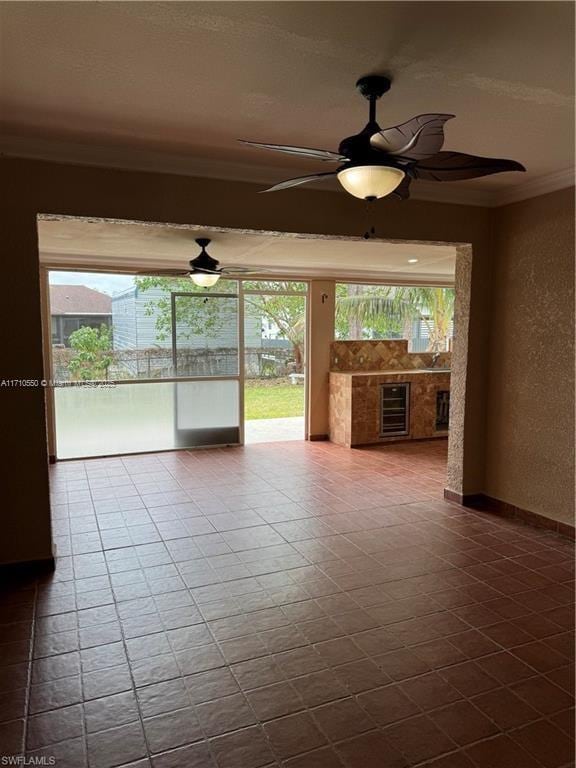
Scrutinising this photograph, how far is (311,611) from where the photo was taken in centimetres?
269

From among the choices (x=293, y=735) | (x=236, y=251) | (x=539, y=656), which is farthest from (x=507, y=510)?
(x=236, y=251)

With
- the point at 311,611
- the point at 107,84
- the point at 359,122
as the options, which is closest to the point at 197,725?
the point at 311,611

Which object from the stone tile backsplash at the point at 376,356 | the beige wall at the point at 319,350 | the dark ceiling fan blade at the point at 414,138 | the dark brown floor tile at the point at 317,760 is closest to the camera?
the dark ceiling fan blade at the point at 414,138

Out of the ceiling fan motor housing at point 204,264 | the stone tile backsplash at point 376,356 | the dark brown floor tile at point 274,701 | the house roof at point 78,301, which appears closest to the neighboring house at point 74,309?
the house roof at point 78,301

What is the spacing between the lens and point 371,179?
1912mm

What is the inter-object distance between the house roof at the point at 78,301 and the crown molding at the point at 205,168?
3.33m

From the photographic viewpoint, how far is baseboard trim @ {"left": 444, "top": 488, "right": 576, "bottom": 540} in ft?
12.1

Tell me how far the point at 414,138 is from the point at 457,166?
37 cm

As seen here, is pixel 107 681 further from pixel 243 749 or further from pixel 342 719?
pixel 342 719

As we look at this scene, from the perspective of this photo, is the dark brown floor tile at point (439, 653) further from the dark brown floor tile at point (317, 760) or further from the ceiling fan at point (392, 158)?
the ceiling fan at point (392, 158)

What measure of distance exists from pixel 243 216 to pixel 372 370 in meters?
4.31

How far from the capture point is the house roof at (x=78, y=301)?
604cm

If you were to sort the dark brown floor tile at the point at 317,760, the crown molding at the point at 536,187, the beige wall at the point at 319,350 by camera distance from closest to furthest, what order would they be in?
A: the dark brown floor tile at the point at 317,760
the crown molding at the point at 536,187
the beige wall at the point at 319,350

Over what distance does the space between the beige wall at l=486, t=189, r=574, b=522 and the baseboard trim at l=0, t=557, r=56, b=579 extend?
3326 mm
